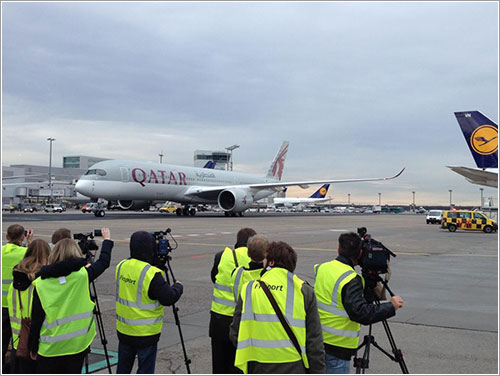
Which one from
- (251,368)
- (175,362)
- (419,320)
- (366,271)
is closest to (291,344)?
(251,368)

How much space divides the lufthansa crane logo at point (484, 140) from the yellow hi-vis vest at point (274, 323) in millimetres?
25859

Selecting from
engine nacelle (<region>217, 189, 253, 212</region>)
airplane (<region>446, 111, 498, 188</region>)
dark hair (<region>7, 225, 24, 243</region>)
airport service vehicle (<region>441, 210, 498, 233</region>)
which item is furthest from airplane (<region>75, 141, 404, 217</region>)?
dark hair (<region>7, 225, 24, 243</region>)

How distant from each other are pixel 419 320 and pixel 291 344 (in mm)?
5175

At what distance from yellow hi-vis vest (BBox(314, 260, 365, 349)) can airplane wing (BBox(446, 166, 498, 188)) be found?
20.1 m

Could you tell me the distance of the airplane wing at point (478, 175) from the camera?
73.5 ft

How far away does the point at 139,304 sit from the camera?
462 cm

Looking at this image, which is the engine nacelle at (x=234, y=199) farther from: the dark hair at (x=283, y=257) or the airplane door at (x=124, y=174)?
the dark hair at (x=283, y=257)

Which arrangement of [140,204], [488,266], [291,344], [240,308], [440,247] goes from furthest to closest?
[140,204] < [440,247] < [488,266] < [240,308] < [291,344]

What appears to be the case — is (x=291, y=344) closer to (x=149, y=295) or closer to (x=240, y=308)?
(x=240, y=308)

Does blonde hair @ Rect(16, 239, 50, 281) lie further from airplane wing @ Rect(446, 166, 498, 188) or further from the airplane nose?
the airplane nose

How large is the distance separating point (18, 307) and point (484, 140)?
26598 millimetres

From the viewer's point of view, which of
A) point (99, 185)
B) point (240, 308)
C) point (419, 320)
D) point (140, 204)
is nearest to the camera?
point (240, 308)

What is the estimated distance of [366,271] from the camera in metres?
4.13

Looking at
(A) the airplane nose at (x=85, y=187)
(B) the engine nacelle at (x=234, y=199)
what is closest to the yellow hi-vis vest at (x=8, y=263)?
(A) the airplane nose at (x=85, y=187)
